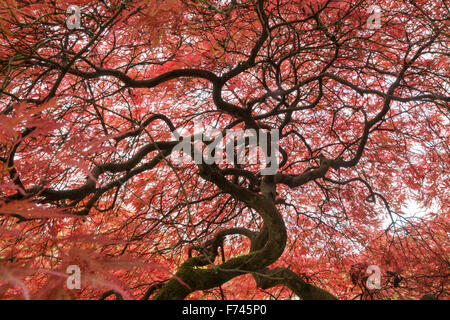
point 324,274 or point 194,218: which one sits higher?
point 194,218

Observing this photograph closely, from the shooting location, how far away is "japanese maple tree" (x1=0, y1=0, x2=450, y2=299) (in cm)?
180

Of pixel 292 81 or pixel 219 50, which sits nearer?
pixel 219 50

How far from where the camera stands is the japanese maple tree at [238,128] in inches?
70.8

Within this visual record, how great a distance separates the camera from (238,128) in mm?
3289

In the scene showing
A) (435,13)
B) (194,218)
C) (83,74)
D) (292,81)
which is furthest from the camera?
(194,218)

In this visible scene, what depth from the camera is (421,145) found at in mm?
3152

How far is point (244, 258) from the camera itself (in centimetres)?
235
